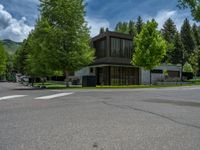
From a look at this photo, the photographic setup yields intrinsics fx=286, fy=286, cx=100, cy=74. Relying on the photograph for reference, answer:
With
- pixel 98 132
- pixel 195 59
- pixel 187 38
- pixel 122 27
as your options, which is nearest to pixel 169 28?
pixel 187 38

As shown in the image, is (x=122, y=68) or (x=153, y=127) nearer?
(x=153, y=127)

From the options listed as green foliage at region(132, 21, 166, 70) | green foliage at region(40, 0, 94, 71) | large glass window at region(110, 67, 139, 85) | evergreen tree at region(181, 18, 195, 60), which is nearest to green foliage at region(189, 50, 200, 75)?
evergreen tree at region(181, 18, 195, 60)

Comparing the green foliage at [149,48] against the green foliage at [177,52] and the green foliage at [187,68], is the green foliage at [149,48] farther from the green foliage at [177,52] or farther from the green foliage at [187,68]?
the green foliage at [187,68]

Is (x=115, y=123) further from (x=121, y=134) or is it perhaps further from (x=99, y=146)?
(x=99, y=146)

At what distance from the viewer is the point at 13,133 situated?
6.14 metres

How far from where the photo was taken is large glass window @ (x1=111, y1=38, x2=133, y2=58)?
45.0 metres

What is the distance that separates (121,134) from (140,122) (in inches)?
65.7

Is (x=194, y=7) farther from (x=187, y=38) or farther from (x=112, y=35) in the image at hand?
(x=187, y=38)

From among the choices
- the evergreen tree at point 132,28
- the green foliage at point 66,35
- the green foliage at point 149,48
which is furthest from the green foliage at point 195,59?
the green foliage at point 66,35

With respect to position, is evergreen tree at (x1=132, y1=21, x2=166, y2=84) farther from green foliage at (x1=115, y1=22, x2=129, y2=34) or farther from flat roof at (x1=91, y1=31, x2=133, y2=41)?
green foliage at (x1=115, y1=22, x2=129, y2=34)

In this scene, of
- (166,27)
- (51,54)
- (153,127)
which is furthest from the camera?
(166,27)

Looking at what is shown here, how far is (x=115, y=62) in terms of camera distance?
43.3m

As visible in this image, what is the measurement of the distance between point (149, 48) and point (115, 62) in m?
6.01

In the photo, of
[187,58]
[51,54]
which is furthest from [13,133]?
[187,58]
